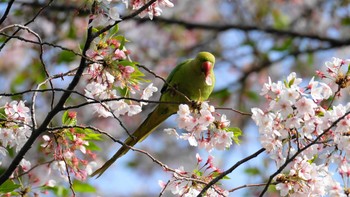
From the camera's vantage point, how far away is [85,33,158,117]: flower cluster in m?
2.63

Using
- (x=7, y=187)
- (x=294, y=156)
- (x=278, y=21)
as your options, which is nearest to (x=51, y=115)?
(x=7, y=187)

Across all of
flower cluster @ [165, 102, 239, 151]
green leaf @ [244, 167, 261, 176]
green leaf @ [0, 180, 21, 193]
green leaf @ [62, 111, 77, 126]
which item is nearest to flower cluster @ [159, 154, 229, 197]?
flower cluster @ [165, 102, 239, 151]

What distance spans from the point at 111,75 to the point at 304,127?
0.83 m

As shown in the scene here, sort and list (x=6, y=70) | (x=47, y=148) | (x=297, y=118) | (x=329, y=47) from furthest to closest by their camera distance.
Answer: (x=6, y=70) → (x=329, y=47) → (x=47, y=148) → (x=297, y=118)

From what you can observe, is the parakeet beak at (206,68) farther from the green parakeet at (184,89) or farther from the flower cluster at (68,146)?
the flower cluster at (68,146)

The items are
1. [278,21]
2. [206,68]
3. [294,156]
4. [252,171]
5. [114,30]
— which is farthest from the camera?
[278,21]

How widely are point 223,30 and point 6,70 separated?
3.12m

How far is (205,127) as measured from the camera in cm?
263

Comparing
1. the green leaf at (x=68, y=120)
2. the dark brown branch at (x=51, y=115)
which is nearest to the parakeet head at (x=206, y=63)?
the green leaf at (x=68, y=120)

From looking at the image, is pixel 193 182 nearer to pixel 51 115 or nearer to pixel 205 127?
pixel 205 127

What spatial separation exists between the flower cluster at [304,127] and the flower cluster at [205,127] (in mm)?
177

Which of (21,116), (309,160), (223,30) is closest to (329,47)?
(223,30)

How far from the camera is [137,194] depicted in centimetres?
1005

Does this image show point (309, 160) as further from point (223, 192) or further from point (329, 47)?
point (329, 47)
